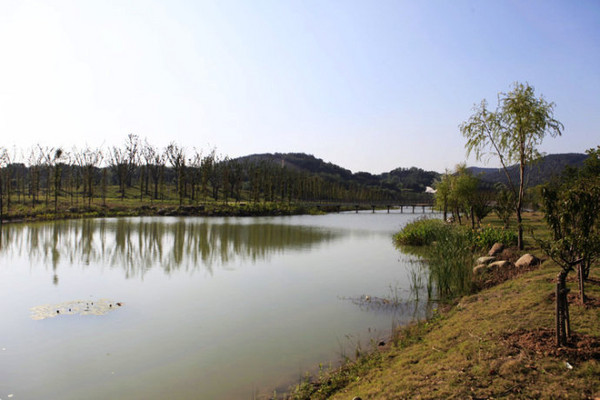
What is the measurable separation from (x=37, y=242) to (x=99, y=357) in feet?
64.1

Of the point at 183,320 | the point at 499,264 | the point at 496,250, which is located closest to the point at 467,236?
the point at 496,250

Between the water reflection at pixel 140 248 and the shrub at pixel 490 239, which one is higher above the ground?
the shrub at pixel 490 239

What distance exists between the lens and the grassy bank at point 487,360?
14.9 ft

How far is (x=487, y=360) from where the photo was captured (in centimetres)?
527

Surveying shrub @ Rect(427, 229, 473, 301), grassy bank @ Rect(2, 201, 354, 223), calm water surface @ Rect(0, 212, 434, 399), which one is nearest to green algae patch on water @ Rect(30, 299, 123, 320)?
calm water surface @ Rect(0, 212, 434, 399)

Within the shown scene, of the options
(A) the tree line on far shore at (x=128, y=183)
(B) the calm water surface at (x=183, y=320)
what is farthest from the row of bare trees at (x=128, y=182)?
(B) the calm water surface at (x=183, y=320)

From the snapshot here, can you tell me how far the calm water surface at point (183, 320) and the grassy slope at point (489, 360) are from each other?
4.35ft

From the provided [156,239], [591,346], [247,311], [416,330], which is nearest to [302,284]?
[247,311]

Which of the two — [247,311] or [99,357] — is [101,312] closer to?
[99,357]

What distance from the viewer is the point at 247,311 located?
10.1 metres

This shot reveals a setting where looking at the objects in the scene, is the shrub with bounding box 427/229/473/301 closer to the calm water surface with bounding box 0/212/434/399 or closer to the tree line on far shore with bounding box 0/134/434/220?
the calm water surface with bounding box 0/212/434/399

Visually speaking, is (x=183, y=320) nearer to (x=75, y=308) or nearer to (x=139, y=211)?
(x=75, y=308)

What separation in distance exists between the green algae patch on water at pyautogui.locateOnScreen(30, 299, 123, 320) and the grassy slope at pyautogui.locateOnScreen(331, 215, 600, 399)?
7283mm

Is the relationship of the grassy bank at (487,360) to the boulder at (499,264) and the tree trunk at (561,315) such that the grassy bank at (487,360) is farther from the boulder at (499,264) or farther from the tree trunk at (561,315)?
the boulder at (499,264)
